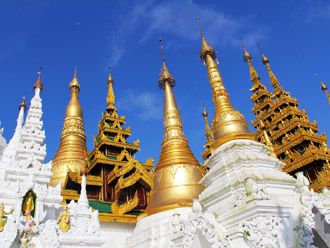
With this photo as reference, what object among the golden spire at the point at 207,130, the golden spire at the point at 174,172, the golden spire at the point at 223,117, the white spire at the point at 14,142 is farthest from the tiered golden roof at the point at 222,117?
the golden spire at the point at 207,130

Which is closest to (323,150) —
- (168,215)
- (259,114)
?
(259,114)

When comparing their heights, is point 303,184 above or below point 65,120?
below

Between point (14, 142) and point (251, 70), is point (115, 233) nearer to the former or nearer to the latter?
point (14, 142)

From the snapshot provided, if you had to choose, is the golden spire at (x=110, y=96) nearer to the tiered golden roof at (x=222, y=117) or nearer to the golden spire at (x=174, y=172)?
the golden spire at (x=174, y=172)

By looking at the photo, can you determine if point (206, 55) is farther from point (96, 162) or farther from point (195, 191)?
point (96, 162)

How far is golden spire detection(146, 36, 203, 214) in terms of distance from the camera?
13.1 m

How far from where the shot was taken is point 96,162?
19.8 m

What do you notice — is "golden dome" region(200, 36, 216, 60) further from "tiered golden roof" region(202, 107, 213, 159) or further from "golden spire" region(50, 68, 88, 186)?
"tiered golden roof" region(202, 107, 213, 159)

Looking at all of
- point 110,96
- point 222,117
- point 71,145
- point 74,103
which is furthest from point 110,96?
point 222,117

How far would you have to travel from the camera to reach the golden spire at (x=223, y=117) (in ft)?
36.6

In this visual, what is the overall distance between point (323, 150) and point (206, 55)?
462 inches

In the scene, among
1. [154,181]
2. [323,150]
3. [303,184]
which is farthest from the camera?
[323,150]

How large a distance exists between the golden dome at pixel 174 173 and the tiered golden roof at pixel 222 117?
2537 mm

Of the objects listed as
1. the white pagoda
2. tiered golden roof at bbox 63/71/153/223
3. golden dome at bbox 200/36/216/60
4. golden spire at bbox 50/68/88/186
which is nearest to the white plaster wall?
tiered golden roof at bbox 63/71/153/223
